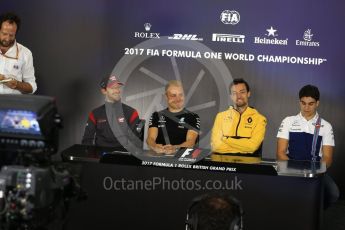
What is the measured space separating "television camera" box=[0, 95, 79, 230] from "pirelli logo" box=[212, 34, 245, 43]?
151 inches

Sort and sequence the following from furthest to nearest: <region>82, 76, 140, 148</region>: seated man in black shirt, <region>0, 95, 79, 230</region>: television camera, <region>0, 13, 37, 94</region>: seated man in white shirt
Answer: <region>82, 76, 140, 148</region>: seated man in black shirt < <region>0, 13, 37, 94</region>: seated man in white shirt < <region>0, 95, 79, 230</region>: television camera

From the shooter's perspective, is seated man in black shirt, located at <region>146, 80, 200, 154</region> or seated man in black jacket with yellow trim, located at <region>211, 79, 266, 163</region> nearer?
seated man in black shirt, located at <region>146, 80, 200, 154</region>

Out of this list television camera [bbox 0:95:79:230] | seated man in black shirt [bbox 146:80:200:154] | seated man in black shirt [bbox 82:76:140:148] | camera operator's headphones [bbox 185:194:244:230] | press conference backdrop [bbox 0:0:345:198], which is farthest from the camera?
press conference backdrop [bbox 0:0:345:198]

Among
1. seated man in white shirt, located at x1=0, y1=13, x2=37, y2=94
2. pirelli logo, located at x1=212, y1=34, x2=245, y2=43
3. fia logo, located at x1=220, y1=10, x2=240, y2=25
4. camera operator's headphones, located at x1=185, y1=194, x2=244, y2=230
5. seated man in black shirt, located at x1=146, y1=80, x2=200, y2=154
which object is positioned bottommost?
camera operator's headphones, located at x1=185, y1=194, x2=244, y2=230

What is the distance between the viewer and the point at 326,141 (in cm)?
526

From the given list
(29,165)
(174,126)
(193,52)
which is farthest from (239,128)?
(29,165)

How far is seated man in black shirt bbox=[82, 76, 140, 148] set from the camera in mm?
5676

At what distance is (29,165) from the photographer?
245cm

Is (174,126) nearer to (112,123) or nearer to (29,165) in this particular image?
(112,123)

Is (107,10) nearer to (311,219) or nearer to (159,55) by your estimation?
(159,55)

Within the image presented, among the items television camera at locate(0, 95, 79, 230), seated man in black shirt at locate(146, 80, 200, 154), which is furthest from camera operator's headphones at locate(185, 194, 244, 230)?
seated man in black shirt at locate(146, 80, 200, 154)

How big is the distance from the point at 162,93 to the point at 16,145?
388cm

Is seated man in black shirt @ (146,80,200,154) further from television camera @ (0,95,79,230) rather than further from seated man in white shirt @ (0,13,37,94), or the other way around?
television camera @ (0,95,79,230)

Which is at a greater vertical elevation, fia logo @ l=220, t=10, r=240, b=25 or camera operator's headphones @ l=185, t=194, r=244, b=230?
fia logo @ l=220, t=10, r=240, b=25
